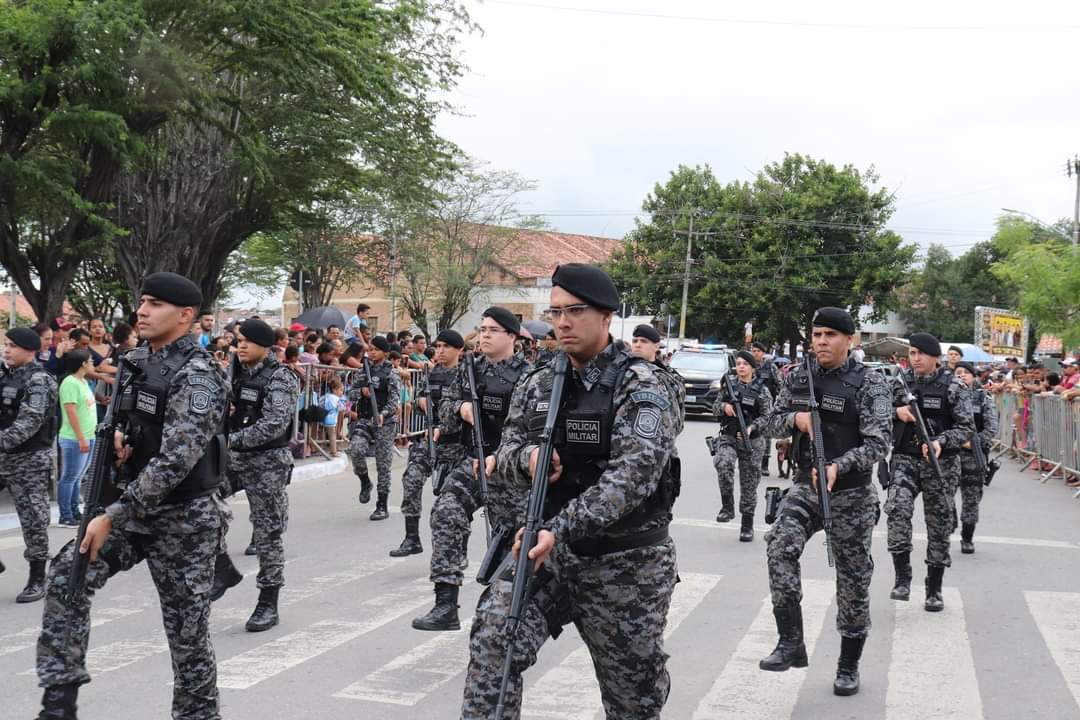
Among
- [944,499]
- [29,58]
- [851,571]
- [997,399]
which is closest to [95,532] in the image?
[851,571]

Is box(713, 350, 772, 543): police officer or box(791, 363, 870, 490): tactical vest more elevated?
box(791, 363, 870, 490): tactical vest

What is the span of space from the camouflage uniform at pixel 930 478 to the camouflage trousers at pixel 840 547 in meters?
2.00

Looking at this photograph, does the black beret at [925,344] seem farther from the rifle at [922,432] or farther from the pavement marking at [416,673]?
the pavement marking at [416,673]

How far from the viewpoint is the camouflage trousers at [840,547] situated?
588 centimetres

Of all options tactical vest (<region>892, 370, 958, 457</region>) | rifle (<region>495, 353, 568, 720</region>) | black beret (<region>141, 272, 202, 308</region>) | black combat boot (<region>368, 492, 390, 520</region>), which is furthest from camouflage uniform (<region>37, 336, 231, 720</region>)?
black combat boot (<region>368, 492, 390, 520</region>)

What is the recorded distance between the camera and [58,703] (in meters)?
4.35

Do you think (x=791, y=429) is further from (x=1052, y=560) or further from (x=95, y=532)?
(x=1052, y=560)

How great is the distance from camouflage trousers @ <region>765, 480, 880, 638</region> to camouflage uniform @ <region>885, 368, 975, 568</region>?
2.00 metres

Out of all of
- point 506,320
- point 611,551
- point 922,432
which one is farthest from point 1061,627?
point 611,551

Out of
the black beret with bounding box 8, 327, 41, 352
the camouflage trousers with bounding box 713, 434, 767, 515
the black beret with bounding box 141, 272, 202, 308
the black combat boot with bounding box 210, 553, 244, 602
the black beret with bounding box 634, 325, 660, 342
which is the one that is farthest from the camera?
the camouflage trousers with bounding box 713, 434, 767, 515

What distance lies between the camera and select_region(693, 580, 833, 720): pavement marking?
545 cm

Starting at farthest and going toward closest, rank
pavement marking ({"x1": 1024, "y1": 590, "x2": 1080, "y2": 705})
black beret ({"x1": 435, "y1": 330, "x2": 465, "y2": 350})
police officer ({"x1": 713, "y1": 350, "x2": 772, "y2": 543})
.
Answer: police officer ({"x1": 713, "y1": 350, "x2": 772, "y2": 543}), black beret ({"x1": 435, "y1": 330, "x2": 465, "y2": 350}), pavement marking ({"x1": 1024, "y1": 590, "x2": 1080, "y2": 705})

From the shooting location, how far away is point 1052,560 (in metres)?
10.2

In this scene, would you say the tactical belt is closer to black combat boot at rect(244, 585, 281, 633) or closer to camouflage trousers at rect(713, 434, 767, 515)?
black combat boot at rect(244, 585, 281, 633)
